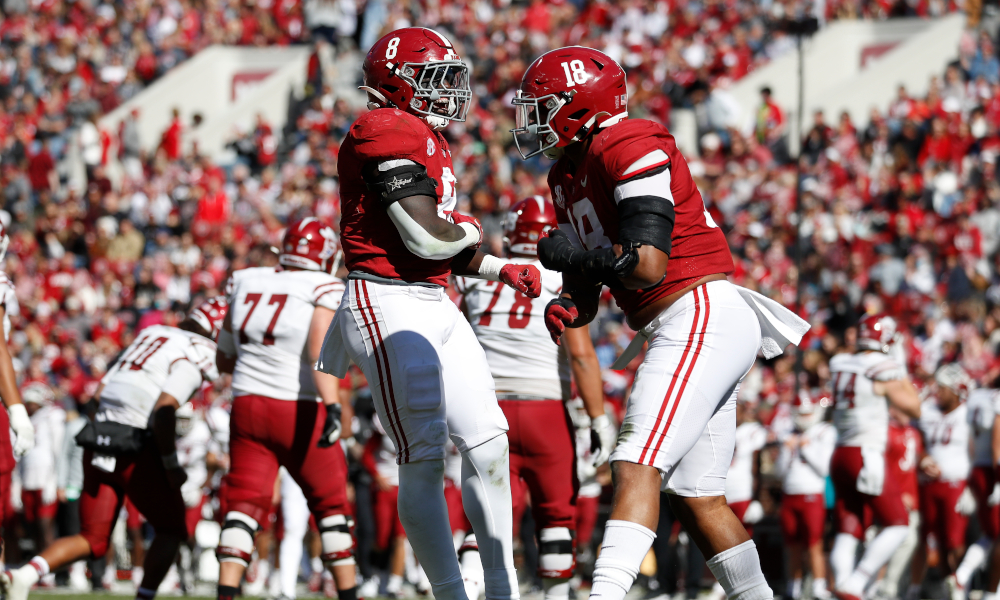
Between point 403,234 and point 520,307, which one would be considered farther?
point 520,307

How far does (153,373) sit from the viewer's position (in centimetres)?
690

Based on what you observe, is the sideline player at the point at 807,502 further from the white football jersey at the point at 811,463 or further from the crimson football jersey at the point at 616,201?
the crimson football jersey at the point at 616,201

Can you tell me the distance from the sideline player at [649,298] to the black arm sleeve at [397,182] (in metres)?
0.42

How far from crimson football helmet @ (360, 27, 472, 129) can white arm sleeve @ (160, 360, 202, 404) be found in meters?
2.48

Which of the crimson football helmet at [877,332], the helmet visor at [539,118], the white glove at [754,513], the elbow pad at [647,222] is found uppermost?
the helmet visor at [539,118]

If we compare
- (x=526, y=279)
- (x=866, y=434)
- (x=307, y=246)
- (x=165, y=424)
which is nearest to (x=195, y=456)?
(x=165, y=424)

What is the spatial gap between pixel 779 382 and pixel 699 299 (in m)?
8.25

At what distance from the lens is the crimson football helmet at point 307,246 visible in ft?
22.2

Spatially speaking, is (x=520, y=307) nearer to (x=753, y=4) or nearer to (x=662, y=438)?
(x=662, y=438)

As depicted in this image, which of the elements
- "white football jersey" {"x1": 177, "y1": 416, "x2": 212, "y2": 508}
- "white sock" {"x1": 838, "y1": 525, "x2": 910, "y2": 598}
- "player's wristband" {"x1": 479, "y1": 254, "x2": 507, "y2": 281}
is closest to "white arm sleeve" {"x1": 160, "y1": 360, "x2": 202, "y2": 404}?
"player's wristband" {"x1": 479, "y1": 254, "x2": 507, "y2": 281}

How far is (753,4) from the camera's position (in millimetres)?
19734

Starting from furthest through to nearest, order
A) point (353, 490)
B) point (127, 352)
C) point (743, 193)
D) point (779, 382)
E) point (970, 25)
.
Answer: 1. point (970, 25)
2. point (743, 193)
3. point (779, 382)
4. point (353, 490)
5. point (127, 352)

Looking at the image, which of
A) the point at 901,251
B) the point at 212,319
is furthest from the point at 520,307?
the point at 901,251

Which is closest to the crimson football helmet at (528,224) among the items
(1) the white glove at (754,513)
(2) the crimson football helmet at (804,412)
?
(2) the crimson football helmet at (804,412)
